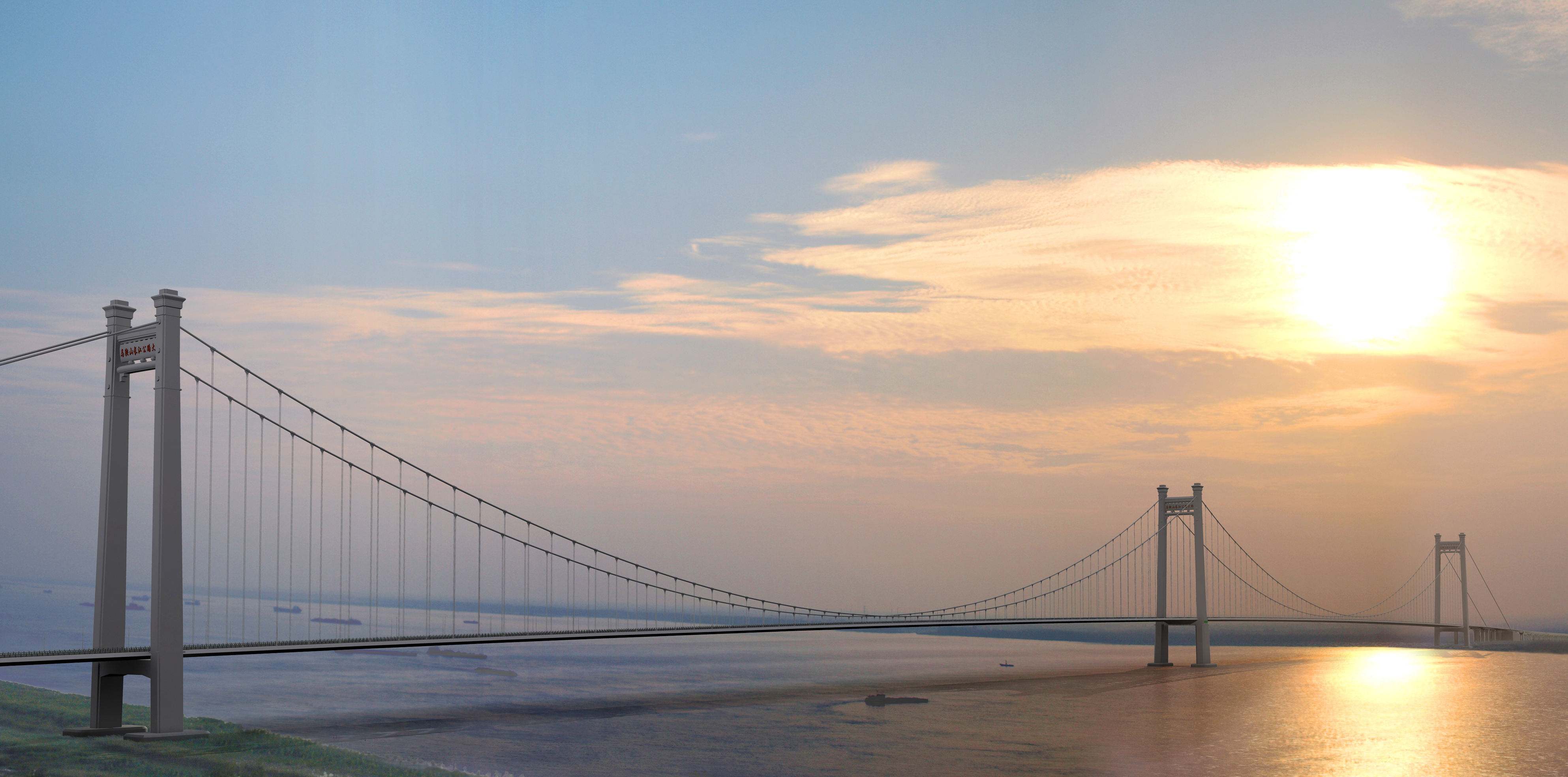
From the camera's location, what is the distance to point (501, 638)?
87.8ft

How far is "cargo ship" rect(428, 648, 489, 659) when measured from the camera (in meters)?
84.2

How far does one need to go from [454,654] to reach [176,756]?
74279 mm

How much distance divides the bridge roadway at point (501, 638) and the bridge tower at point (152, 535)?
389 mm

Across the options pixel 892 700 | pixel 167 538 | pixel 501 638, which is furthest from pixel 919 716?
pixel 167 538

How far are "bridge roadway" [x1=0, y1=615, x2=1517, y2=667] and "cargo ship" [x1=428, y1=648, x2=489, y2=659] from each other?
4660 cm

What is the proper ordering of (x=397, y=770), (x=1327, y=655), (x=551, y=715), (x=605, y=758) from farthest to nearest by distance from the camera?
1. (x=1327, y=655)
2. (x=551, y=715)
3. (x=605, y=758)
4. (x=397, y=770)

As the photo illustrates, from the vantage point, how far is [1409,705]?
1574 inches

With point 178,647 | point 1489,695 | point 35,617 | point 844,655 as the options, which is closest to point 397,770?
point 178,647

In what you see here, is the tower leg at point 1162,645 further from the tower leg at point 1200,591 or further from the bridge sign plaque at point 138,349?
the bridge sign plaque at point 138,349

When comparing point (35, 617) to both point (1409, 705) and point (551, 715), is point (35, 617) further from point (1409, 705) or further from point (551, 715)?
point (1409, 705)

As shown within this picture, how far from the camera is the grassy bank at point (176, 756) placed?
569 inches

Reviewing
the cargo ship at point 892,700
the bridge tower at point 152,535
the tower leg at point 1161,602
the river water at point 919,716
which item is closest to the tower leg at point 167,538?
the bridge tower at point 152,535

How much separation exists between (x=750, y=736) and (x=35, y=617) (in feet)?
378

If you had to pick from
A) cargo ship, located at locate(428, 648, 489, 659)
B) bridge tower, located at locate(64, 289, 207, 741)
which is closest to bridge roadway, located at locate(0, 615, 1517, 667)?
bridge tower, located at locate(64, 289, 207, 741)
